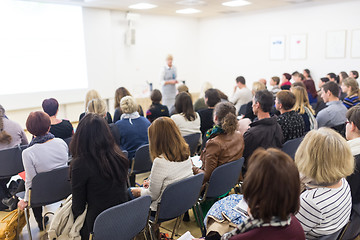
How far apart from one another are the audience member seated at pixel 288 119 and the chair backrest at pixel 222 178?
1026 mm

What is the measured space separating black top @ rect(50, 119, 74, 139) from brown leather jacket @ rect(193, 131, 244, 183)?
1776 millimetres

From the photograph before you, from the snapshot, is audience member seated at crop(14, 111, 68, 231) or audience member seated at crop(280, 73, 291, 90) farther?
audience member seated at crop(280, 73, 291, 90)

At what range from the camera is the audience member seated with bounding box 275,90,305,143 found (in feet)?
11.2

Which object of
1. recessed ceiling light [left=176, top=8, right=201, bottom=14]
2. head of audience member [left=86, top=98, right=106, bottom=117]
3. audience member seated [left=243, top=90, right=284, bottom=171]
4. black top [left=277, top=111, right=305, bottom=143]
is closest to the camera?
audience member seated [left=243, top=90, right=284, bottom=171]

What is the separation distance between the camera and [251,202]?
4.04ft

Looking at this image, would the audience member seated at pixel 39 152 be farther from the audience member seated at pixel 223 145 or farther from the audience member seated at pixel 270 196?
the audience member seated at pixel 270 196

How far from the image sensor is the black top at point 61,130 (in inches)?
137

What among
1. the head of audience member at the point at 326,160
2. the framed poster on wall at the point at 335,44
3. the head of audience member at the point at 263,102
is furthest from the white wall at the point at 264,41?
the head of audience member at the point at 326,160

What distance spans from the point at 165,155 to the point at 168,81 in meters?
5.63

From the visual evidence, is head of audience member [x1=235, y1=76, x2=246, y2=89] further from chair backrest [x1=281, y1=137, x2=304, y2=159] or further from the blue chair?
the blue chair

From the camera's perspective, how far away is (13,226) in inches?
106

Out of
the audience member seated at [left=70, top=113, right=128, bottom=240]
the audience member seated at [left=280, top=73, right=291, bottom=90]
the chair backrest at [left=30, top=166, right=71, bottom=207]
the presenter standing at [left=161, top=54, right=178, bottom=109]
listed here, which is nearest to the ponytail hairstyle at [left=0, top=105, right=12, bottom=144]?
the chair backrest at [left=30, top=166, right=71, bottom=207]

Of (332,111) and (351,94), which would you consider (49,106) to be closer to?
(332,111)

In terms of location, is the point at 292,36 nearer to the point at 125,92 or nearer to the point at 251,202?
→ the point at 125,92
